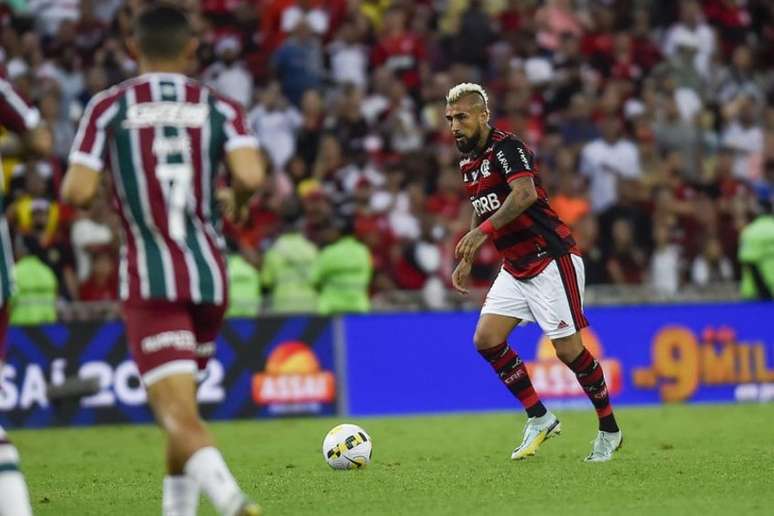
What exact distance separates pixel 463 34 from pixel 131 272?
Answer: 17712 millimetres

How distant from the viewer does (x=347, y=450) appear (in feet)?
36.6

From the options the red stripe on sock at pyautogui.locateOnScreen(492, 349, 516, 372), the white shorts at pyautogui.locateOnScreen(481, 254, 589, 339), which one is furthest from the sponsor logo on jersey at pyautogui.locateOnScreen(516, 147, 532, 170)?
the red stripe on sock at pyautogui.locateOnScreen(492, 349, 516, 372)


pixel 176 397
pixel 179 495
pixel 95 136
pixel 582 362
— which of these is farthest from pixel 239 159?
pixel 582 362

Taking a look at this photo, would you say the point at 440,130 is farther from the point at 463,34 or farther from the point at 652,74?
the point at 652,74

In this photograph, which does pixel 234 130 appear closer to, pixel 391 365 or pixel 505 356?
pixel 505 356

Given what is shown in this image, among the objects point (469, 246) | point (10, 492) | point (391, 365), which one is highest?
point (469, 246)

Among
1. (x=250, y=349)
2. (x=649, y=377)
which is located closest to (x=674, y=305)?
(x=649, y=377)

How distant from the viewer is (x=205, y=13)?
24188 mm

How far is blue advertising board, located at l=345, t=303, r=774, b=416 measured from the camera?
1878 cm

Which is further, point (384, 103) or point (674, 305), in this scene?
point (384, 103)

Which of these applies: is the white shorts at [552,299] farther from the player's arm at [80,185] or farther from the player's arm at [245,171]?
the player's arm at [80,185]

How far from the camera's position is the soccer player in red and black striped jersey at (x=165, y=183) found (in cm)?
693

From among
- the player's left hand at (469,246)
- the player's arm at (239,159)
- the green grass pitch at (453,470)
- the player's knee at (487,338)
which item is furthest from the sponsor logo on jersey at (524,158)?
the player's arm at (239,159)

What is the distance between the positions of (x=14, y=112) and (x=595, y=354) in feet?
40.8
